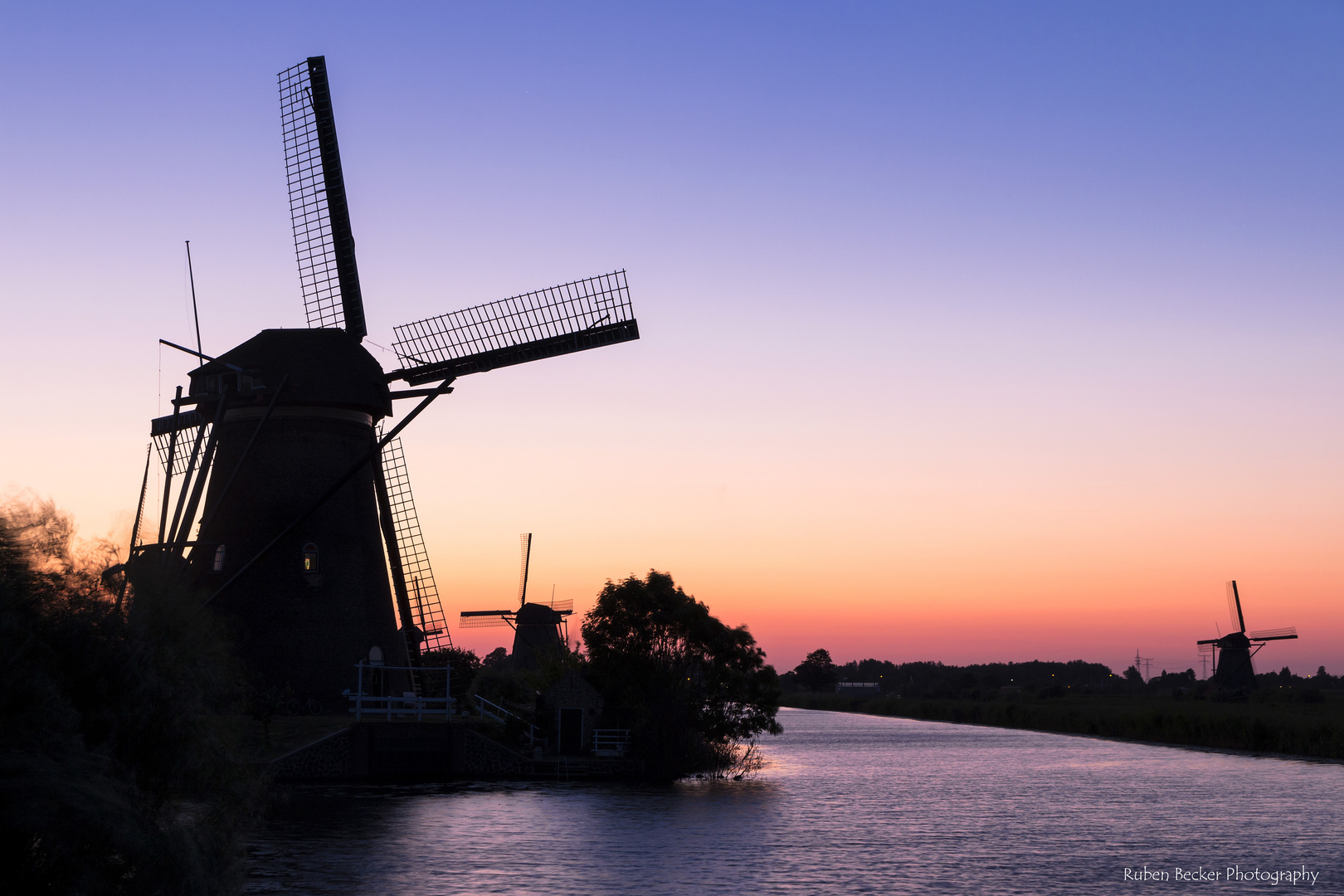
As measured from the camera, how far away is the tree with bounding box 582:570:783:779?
131ft

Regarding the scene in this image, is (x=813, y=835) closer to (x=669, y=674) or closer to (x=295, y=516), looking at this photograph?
(x=669, y=674)

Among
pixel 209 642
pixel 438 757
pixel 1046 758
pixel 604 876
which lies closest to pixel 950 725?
pixel 1046 758

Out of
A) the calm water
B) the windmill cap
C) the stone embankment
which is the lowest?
the calm water

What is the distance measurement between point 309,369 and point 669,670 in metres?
15.3

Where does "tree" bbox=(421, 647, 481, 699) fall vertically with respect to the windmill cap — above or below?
below

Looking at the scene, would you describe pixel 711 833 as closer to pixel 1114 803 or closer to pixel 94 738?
pixel 1114 803

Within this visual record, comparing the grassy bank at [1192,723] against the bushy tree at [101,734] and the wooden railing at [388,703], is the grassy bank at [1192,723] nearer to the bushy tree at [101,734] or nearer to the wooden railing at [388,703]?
the wooden railing at [388,703]

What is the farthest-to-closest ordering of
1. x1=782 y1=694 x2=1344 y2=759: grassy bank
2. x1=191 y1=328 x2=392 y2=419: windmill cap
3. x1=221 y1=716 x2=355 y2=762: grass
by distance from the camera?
x1=782 y1=694 x2=1344 y2=759: grassy bank < x1=191 y1=328 x2=392 y2=419: windmill cap < x1=221 y1=716 x2=355 y2=762: grass

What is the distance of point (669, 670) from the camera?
39.8 m

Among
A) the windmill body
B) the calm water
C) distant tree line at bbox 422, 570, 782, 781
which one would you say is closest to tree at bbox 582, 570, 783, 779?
distant tree line at bbox 422, 570, 782, 781

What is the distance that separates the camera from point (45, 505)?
12.0m

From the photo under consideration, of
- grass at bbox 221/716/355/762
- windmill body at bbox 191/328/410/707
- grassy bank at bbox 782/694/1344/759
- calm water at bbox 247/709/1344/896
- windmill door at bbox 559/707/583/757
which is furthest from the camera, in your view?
grassy bank at bbox 782/694/1344/759

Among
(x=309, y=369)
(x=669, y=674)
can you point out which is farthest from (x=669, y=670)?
Result: (x=309, y=369)

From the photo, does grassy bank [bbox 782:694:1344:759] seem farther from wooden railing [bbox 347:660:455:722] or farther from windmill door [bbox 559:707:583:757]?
wooden railing [bbox 347:660:455:722]
